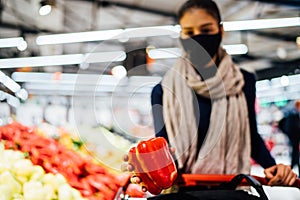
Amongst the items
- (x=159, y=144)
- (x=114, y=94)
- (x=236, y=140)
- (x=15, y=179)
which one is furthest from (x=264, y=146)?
(x=15, y=179)

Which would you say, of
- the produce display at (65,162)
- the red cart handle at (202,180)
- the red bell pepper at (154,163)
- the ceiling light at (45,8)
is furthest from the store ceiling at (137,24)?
the red cart handle at (202,180)

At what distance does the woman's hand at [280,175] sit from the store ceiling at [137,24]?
46cm

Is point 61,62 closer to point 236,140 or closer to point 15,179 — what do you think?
point 15,179

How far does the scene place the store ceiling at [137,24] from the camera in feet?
7.06

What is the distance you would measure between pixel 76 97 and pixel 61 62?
0.18 metres

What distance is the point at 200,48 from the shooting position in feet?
7.31

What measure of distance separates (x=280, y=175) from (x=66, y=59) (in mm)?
1197

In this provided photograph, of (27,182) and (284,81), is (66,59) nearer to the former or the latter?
(27,182)

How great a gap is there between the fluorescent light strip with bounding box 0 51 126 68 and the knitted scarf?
27 centimetres

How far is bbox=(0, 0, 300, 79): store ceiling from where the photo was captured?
2150 mm

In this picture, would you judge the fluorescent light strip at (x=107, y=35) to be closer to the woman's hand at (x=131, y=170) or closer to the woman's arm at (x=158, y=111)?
the woman's arm at (x=158, y=111)

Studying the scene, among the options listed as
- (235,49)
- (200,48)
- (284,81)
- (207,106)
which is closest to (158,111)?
(207,106)

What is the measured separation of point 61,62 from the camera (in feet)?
7.09

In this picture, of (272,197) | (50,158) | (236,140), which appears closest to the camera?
(272,197)
